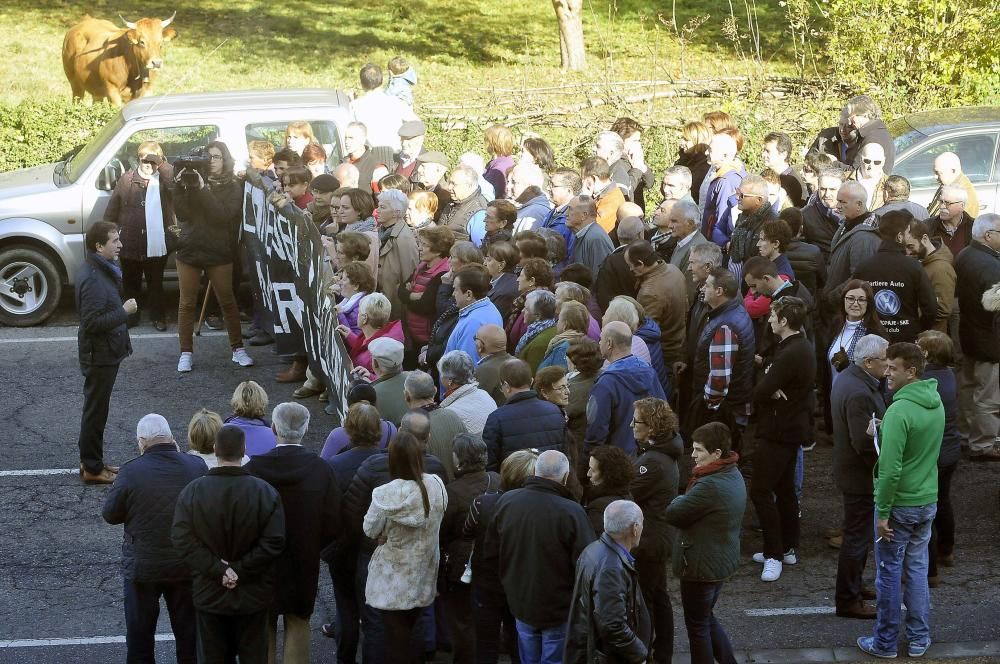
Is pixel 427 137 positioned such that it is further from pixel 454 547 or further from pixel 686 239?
pixel 454 547

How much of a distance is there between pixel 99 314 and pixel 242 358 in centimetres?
287

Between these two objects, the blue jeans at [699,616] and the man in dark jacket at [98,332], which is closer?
the blue jeans at [699,616]

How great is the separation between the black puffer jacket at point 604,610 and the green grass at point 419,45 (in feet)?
45.1

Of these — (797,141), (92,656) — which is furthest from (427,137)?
(92,656)

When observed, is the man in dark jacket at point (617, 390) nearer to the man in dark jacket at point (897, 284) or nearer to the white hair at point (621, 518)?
the white hair at point (621, 518)

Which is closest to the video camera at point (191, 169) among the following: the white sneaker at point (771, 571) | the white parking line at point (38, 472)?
the white parking line at point (38, 472)

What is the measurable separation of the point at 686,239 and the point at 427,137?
7.53 meters

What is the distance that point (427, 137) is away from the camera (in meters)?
17.2

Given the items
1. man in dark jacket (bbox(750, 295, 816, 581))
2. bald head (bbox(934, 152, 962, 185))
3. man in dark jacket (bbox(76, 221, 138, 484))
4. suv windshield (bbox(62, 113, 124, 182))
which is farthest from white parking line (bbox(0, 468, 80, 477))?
bald head (bbox(934, 152, 962, 185))

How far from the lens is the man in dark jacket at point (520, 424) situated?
24.3ft

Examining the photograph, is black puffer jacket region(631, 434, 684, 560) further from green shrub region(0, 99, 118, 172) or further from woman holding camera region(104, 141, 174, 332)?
green shrub region(0, 99, 118, 172)

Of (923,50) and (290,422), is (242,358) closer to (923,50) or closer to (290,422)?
(290,422)

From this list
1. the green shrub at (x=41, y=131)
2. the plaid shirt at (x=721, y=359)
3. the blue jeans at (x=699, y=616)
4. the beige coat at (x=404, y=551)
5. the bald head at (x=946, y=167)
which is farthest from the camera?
the green shrub at (x=41, y=131)

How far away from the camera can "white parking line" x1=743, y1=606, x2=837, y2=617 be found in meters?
8.15
